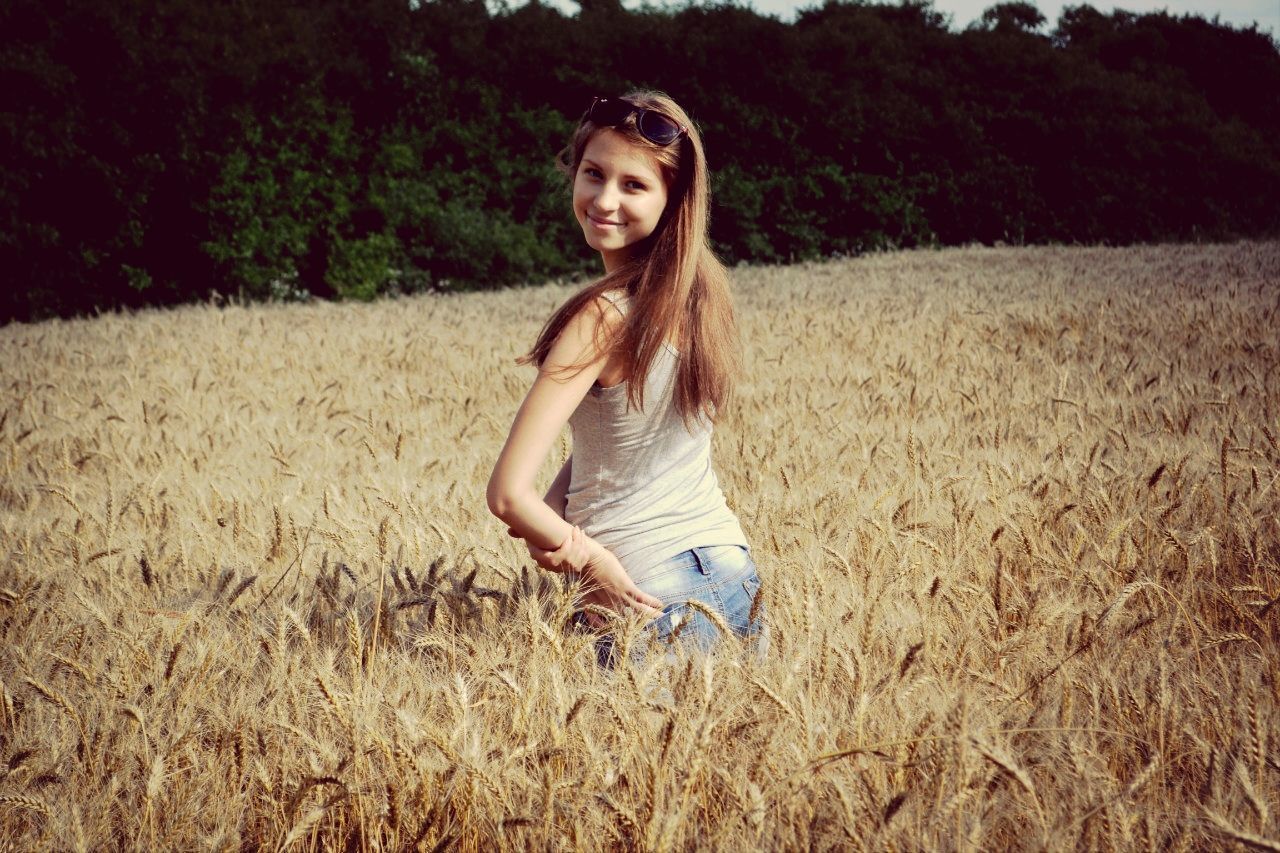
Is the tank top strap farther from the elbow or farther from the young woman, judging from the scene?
the elbow

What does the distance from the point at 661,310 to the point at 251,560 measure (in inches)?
62.6

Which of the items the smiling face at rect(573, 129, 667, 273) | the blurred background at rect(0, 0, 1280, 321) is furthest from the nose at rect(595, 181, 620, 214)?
the blurred background at rect(0, 0, 1280, 321)

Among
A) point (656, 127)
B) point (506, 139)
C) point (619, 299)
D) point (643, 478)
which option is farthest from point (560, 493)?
point (506, 139)

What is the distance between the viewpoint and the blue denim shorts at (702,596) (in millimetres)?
1940

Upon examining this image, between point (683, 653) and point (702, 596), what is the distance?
0.30m

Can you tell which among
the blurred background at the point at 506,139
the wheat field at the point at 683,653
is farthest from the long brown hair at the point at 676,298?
the blurred background at the point at 506,139

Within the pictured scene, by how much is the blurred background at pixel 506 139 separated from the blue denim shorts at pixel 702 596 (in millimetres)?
11277

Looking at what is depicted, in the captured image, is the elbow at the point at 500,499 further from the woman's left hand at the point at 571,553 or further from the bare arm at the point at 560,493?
the bare arm at the point at 560,493

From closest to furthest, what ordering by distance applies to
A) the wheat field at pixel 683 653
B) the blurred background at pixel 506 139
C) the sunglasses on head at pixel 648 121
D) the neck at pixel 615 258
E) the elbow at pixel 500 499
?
the wheat field at pixel 683 653 → the elbow at pixel 500 499 → the sunglasses on head at pixel 648 121 → the neck at pixel 615 258 → the blurred background at pixel 506 139

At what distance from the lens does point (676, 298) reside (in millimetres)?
1965

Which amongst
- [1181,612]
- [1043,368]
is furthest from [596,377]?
[1043,368]

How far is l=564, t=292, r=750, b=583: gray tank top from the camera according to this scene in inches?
79.4

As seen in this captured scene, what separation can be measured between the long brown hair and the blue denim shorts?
303mm

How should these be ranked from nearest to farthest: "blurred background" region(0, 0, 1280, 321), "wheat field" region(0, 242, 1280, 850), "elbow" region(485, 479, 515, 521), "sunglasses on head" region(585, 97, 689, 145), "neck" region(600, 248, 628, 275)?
"wheat field" region(0, 242, 1280, 850), "elbow" region(485, 479, 515, 521), "sunglasses on head" region(585, 97, 689, 145), "neck" region(600, 248, 628, 275), "blurred background" region(0, 0, 1280, 321)
